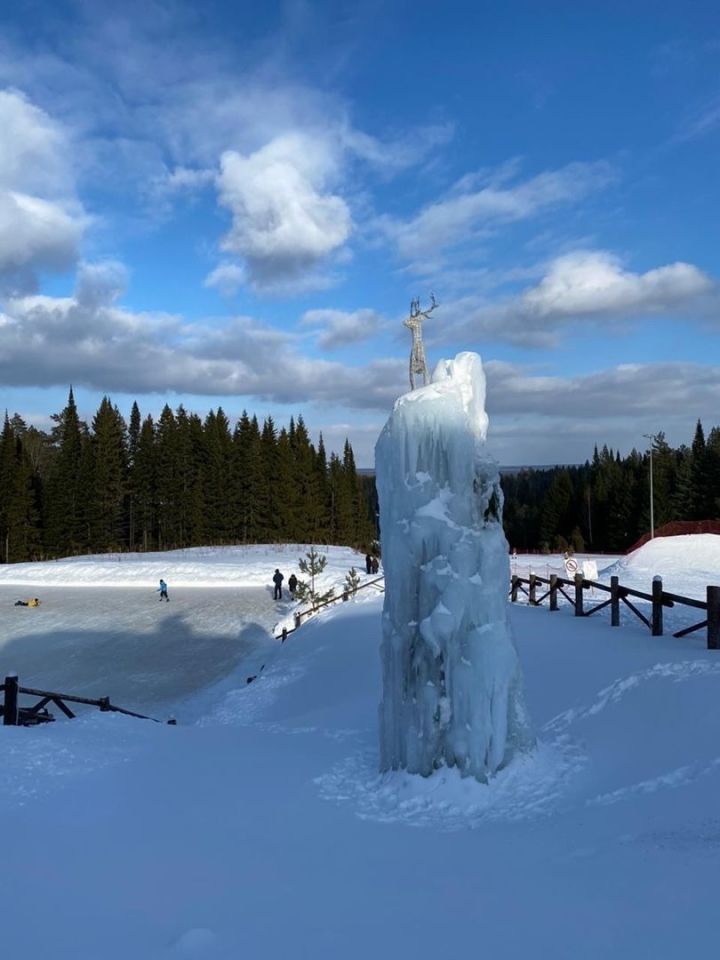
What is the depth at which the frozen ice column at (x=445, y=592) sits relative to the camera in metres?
6.88

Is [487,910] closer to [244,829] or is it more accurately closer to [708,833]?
[708,833]

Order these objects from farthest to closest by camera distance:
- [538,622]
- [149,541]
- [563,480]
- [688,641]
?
[563,480]
[149,541]
[538,622]
[688,641]

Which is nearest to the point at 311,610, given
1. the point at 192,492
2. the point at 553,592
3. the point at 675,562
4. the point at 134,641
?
the point at 134,641

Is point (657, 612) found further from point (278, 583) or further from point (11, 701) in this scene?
point (278, 583)

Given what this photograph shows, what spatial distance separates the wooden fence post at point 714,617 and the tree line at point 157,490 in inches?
2219

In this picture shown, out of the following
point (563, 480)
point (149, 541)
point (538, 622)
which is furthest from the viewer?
point (563, 480)

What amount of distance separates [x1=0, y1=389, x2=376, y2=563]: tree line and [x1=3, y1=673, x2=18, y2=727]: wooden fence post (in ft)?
179

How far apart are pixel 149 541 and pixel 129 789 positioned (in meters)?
62.8

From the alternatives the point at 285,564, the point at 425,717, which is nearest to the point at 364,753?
the point at 425,717

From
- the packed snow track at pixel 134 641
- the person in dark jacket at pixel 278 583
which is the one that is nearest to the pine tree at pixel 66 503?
the packed snow track at pixel 134 641

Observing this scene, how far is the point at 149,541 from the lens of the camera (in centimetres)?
6712

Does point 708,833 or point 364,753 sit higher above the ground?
point 708,833

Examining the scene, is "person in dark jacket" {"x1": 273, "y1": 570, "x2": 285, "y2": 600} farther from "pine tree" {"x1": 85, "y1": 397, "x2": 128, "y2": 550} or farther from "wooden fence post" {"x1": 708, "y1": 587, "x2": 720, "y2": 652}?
"pine tree" {"x1": 85, "y1": 397, "x2": 128, "y2": 550}

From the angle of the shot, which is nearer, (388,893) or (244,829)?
(388,893)
